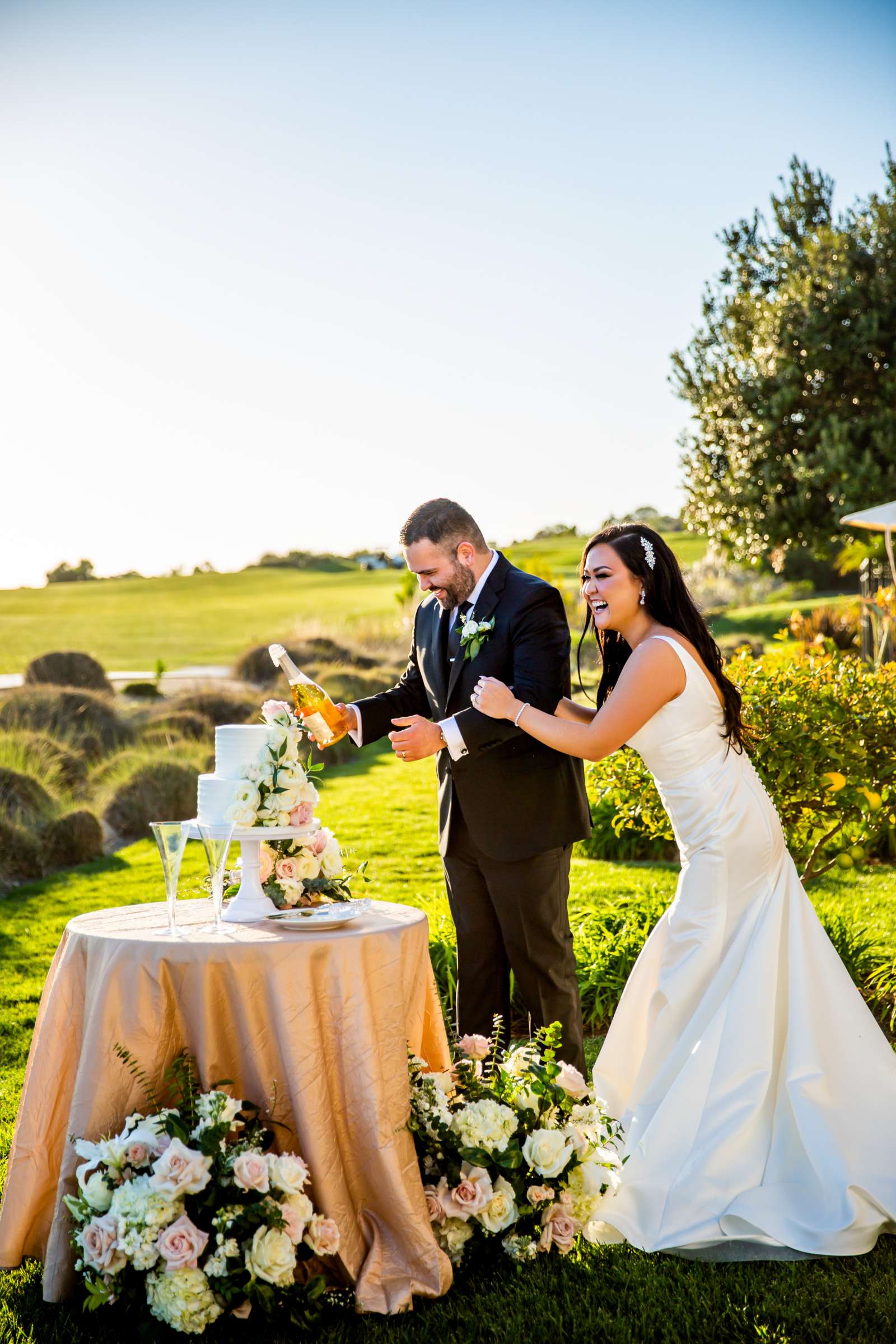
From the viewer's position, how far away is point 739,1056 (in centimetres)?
361

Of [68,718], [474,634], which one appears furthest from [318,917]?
[68,718]

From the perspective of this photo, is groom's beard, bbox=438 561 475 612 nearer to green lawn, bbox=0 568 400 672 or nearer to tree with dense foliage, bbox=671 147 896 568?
tree with dense foliage, bbox=671 147 896 568

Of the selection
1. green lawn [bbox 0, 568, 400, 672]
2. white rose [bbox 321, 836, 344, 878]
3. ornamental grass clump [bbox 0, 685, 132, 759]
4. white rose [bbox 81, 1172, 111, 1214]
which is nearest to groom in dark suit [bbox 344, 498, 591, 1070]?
white rose [bbox 321, 836, 344, 878]

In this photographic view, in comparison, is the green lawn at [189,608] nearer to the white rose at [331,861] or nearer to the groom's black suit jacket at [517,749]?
the groom's black suit jacket at [517,749]

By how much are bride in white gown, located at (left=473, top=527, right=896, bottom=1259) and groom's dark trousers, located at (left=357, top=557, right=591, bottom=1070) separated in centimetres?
21

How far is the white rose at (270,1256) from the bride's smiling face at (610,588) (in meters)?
2.14

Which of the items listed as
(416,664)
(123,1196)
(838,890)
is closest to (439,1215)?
(123,1196)

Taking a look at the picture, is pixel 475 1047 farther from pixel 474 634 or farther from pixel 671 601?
pixel 671 601

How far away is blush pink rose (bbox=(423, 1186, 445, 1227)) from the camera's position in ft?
10.5

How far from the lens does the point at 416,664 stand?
4.69 metres

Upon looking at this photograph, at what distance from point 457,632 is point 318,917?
146cm

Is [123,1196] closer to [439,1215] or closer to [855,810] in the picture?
[439,1215]

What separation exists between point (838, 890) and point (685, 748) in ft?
15.3

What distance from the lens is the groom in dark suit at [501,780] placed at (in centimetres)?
406
